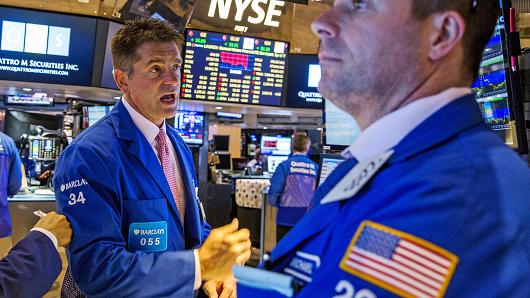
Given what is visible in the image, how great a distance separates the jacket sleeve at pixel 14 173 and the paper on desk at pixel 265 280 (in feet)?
15.1

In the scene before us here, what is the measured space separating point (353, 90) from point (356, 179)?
0.56 feet

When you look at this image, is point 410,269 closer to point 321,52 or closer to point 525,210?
point 525,210

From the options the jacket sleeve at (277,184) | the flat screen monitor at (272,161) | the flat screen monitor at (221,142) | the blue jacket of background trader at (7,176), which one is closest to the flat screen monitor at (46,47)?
the blue jacket of background trader at (7,176)

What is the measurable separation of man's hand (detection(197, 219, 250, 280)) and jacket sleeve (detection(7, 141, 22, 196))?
3871mm

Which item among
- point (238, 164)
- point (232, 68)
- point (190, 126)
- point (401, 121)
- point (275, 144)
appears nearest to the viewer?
point (401, 121)

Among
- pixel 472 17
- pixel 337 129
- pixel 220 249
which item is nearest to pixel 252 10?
pixel 337 129

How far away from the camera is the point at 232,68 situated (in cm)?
562

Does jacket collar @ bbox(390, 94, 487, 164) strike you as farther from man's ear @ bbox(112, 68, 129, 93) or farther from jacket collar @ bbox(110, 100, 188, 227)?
man's ear @ bbox(112, 68, 129, 93)

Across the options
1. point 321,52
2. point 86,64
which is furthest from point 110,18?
point 321,52

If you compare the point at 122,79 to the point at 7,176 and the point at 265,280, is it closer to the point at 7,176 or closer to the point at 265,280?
the point at 265,280

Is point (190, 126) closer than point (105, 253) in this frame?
No

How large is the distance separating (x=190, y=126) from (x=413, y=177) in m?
6.88

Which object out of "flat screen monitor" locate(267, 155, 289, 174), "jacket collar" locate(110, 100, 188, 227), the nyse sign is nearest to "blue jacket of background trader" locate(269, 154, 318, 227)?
the nyse sign

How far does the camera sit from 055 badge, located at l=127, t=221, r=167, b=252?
1527 mm
